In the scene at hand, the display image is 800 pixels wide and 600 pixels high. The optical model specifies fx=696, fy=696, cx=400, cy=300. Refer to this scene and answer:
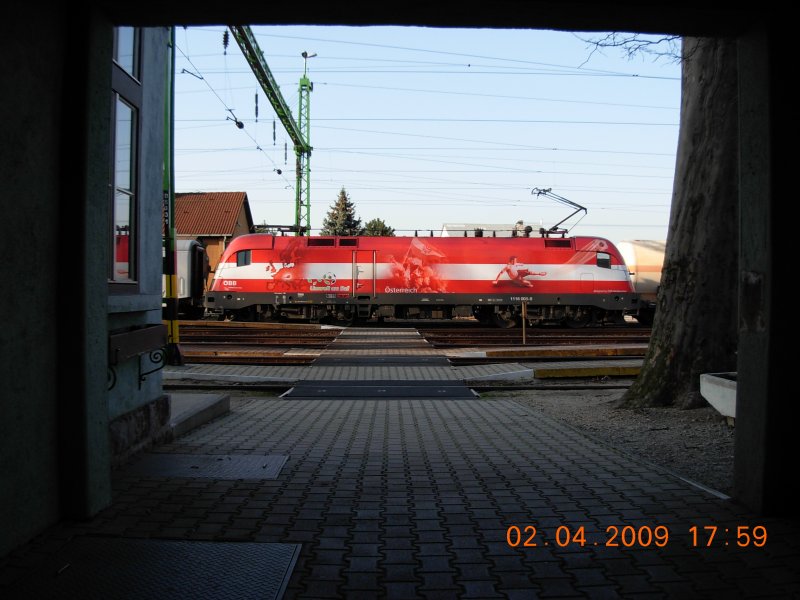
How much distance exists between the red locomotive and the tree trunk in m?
19.7

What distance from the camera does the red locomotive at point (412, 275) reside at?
28.1 m

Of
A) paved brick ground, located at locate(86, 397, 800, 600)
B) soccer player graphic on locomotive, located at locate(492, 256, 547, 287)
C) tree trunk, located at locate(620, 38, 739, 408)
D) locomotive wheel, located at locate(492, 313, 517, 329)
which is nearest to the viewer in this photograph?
paved brick ground, located at locate(86, 397, 800, 600)

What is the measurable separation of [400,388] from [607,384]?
3719 millimetres

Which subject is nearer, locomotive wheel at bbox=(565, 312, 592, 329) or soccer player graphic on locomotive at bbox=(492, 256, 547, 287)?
soccer player graphic on locomotive at bbox=(492, 256, 547, 287)

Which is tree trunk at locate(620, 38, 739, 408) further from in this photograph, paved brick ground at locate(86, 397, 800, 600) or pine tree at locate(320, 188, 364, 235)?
pine tree at locate(320, 188, 364, 235)

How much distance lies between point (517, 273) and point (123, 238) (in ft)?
78.1

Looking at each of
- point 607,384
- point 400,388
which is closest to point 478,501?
point 400,388

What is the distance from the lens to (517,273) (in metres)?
28.4

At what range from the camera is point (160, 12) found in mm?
4035

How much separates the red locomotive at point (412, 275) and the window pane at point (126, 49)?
73.7ft

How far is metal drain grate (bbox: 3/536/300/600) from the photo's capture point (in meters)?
3.12

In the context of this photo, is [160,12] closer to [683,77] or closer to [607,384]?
[683,77]

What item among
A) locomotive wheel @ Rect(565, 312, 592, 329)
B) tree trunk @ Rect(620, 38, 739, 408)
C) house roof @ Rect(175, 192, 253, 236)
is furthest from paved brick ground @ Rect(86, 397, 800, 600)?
house roof @ Rect(175, 192, 253, 236)

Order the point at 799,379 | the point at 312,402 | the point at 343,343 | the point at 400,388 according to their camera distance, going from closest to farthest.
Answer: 1. the point at 799,379
2. the point at 312,402
3. the point at 400,388
4. the point at 343,343
